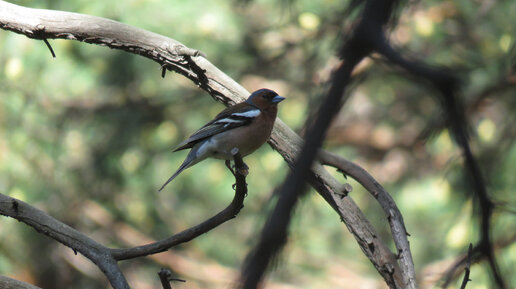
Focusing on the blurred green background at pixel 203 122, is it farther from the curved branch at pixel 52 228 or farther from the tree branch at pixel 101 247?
the curved branch at pixel 52 228

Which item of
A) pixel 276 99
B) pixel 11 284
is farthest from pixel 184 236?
pixel 276 99

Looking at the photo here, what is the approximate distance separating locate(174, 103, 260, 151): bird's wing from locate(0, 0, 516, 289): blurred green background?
2.00m

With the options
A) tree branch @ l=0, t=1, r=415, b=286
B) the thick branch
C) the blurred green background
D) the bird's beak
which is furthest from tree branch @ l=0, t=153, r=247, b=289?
the blurred green background

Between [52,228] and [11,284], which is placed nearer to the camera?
[11,284]

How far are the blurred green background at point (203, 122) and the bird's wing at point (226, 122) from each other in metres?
2.00

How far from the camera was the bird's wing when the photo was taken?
4.42 meters

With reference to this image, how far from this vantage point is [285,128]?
3.77 metres

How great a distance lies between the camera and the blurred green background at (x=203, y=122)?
7332mm

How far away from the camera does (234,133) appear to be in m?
4.54

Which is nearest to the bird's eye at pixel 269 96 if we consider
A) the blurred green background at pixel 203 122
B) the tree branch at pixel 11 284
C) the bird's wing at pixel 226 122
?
the bird's wing at pixel 226 122

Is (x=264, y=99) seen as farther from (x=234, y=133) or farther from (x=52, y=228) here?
(x=52, y=228)

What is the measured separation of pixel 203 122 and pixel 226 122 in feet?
12.9

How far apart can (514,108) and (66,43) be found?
5.83 meters

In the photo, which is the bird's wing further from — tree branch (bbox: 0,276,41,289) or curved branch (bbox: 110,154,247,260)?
tree branch (bbox: 0,276,41,289)
